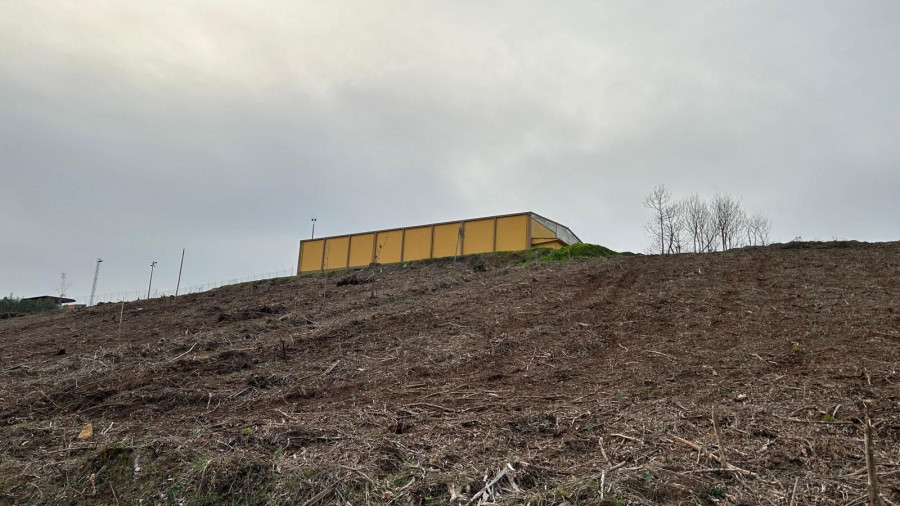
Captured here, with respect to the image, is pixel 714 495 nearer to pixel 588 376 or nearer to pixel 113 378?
pixel 588 376

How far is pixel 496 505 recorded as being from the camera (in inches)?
138

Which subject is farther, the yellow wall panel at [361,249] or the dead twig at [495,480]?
the yellow wall panel at [361,249]

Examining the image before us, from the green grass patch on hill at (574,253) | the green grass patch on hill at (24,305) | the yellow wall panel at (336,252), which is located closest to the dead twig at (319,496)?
the green grass patch on hill at (574,253)

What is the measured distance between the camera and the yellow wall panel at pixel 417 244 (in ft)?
70.9

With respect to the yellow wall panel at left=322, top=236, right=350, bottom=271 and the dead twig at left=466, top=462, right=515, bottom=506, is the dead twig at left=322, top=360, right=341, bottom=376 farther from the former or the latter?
the yellow wall panel at left=322, top=236, right=350, bottom=271

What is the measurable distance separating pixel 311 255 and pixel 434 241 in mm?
5784

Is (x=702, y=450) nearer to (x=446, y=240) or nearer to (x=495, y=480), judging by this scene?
(x=495, y=480)

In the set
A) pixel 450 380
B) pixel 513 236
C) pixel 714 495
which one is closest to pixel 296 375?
pixel 450 380

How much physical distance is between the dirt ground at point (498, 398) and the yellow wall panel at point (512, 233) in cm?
770

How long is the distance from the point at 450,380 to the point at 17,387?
5624 mm

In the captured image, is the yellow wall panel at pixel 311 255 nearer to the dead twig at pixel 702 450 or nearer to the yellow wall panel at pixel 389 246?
the yellow wall panel at pixel 389 246

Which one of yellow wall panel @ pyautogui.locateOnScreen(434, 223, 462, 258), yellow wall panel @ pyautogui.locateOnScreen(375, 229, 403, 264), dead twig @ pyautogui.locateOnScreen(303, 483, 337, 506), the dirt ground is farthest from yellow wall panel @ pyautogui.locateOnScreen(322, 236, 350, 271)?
dead twig @ pyautogui.locateOnScreen(303, 483, 337, 506)

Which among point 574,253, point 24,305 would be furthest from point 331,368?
point 24,305

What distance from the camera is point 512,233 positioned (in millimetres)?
19953
